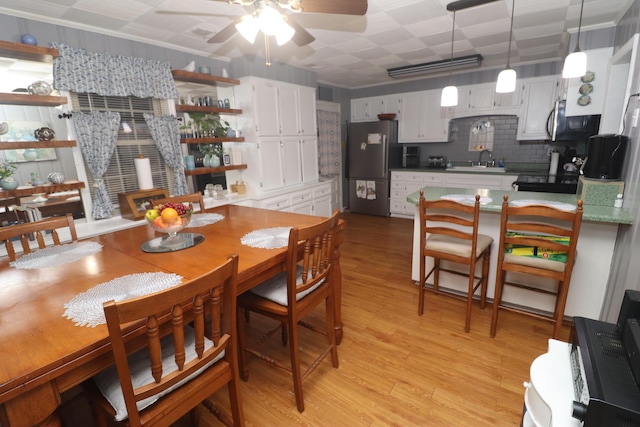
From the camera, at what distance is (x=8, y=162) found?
232 cm

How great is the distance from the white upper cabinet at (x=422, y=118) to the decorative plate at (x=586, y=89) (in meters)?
2.35

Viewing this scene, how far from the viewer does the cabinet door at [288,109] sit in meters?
3.95

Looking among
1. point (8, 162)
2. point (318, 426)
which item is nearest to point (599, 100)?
point (318, 426)

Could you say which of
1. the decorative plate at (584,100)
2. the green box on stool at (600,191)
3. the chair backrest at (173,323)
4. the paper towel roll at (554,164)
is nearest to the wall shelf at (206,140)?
the chair backrest at (173,323)

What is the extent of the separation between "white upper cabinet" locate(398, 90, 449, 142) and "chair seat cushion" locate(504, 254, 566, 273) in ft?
11.5

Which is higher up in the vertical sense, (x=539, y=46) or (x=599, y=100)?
(x=539, y=46)

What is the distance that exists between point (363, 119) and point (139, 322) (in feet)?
18.2

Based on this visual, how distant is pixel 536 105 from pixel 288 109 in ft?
11.6

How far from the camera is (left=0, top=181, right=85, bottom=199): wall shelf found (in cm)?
221

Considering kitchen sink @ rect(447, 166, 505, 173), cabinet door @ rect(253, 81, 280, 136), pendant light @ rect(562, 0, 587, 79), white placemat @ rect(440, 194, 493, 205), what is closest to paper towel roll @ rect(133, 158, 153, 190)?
cabinet door @ rect(253, 81, 280, 136)

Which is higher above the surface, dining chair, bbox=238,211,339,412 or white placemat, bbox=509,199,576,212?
white placemat, bbox=509,199,576,212

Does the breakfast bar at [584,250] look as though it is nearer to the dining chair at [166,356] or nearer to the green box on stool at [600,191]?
the green box on stool at [600,191]

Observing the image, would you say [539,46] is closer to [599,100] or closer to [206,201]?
[599,100]

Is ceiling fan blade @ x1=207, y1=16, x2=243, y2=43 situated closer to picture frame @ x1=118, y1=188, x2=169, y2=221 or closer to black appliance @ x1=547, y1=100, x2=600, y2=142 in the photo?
picture frame @ x1=118, y1=188, x2=169, y2=221
